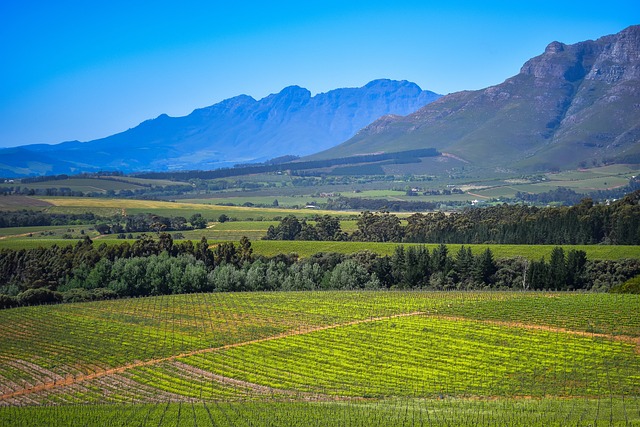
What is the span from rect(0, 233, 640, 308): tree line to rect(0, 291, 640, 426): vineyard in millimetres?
17578

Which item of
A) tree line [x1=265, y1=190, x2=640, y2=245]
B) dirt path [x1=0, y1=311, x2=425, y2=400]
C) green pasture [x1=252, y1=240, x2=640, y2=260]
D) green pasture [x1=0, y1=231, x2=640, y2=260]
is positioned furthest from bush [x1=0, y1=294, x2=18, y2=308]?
tree line [x1=265, y1=190, x2=640, y2=245]

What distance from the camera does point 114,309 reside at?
87.5 meters

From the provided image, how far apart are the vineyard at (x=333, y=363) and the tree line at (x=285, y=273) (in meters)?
17.6

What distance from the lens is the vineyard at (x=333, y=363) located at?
42.4 m

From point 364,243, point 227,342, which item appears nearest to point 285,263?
point 364,243

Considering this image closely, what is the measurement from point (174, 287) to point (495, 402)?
68969 mm

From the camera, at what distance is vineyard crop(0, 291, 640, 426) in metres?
42.4

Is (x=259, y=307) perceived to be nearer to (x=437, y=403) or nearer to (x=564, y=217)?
(x=437, y=403)

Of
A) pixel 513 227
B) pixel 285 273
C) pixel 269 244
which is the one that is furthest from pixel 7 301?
pixel 513 227

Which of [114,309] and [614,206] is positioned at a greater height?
[614,206]

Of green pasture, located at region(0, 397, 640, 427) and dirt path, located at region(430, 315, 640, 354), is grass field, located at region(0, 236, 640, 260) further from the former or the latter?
green pasture, located at region(0, 397, 640, 427)

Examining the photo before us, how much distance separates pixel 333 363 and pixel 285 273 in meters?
56.7

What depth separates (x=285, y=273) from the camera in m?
112

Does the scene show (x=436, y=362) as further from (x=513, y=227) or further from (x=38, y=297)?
(x=513, y=227)
